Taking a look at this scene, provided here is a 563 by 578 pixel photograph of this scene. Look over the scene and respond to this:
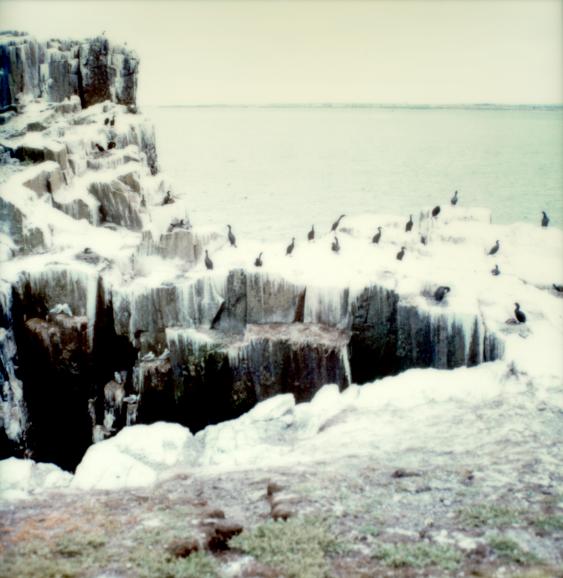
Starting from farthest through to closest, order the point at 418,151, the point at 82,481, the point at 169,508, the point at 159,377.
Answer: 1. the point at 418,151
2. the point at 159,377
3. the point at 82,481
4. the point at 169,508

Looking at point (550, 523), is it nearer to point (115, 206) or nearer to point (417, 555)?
point (417, 555)

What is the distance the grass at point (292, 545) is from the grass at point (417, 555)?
2.20ft

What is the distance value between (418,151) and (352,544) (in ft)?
207

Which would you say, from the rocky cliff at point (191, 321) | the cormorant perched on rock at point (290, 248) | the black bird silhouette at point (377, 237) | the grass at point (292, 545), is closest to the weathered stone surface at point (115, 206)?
the rocky cliff at point (191, 321)

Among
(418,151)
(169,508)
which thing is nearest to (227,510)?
(169,508)

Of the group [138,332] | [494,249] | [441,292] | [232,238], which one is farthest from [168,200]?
[494,249]

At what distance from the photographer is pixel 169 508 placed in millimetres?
8477

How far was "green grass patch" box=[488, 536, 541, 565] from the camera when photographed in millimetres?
6742

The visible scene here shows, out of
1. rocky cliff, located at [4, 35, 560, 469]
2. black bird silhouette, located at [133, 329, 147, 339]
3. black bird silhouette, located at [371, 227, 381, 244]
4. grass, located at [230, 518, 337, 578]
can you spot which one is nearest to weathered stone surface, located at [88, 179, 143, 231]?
rocky cliff, located at [4, 35, 560, 469]

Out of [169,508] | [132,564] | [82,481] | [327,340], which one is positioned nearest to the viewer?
[132,564]

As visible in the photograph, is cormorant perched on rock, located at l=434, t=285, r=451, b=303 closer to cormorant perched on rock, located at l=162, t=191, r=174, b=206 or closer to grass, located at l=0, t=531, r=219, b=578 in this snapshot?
grass, located at l=0, t=531, r=219, b=578

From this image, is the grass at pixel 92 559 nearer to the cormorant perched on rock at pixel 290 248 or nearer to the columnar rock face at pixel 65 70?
the cormorant perched on rock at pixel 290 248

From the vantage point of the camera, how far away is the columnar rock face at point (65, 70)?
27703 millimetres

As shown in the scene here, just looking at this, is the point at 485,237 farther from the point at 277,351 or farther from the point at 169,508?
the point at 169,508
